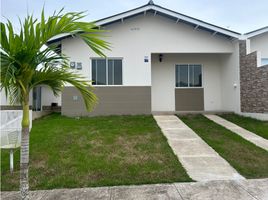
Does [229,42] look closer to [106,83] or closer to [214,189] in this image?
[106,83]

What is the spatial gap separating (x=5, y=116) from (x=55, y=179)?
301 cm

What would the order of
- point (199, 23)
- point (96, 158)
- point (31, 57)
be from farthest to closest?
point (199, 23) → point (96, 158) → point (31, 57)

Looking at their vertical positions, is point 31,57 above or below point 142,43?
below

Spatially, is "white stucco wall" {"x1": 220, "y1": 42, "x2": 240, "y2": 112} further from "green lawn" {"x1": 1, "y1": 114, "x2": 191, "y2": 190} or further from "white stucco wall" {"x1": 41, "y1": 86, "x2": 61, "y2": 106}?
"white stucco wall" {"x1": 41, "y1": 86, "x2": 61, "y2": 106}

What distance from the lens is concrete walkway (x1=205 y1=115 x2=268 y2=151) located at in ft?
21.5

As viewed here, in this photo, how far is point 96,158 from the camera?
5.25m

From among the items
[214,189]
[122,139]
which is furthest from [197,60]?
[214,189]

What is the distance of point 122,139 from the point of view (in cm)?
681

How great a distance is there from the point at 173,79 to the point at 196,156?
24.8ft

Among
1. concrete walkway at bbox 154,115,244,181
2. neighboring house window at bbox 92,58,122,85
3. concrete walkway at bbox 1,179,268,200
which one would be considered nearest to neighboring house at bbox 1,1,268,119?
neighboring house window at bbox 92,58,122,85

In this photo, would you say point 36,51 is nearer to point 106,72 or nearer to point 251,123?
point 106,72

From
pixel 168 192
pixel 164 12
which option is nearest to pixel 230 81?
pixel 164 12

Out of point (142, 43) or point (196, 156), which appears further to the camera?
point (142, 43)

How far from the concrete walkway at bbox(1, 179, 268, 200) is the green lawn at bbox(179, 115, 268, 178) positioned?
2.10 feet
